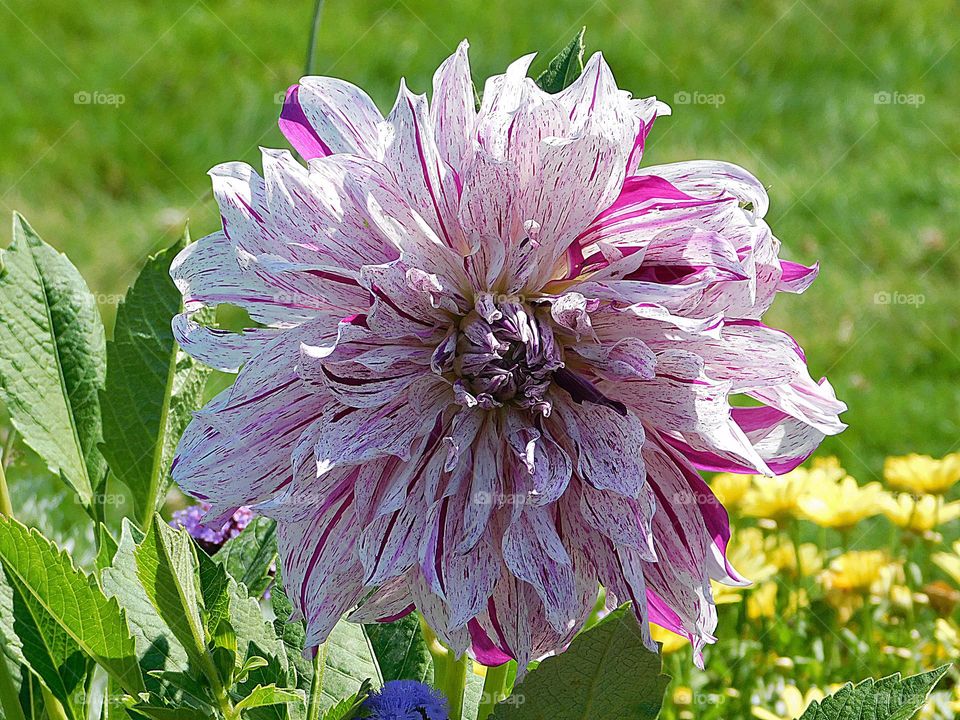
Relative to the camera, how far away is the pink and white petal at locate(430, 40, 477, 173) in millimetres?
550

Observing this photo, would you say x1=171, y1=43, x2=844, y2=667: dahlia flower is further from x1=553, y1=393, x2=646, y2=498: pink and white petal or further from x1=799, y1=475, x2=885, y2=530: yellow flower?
x1=799, y1=475, x2=885, y2=530: yellow flower

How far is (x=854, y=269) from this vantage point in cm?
255

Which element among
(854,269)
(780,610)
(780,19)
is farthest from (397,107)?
(780,19)

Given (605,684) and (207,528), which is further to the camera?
(207,528)

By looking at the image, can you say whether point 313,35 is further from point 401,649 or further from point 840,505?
point 840,505

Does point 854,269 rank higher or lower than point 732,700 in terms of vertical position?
lower

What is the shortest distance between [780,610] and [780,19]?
7.55ft

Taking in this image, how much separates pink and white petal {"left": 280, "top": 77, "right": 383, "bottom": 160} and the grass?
1833 millimetres

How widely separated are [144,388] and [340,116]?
26cm

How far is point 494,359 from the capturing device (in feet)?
1.79

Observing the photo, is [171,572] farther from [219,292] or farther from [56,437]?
[56,437]

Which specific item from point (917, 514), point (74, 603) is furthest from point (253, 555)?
point (917, 514)

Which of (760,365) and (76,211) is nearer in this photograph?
(760,365)

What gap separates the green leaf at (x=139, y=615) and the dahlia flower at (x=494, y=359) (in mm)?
97
